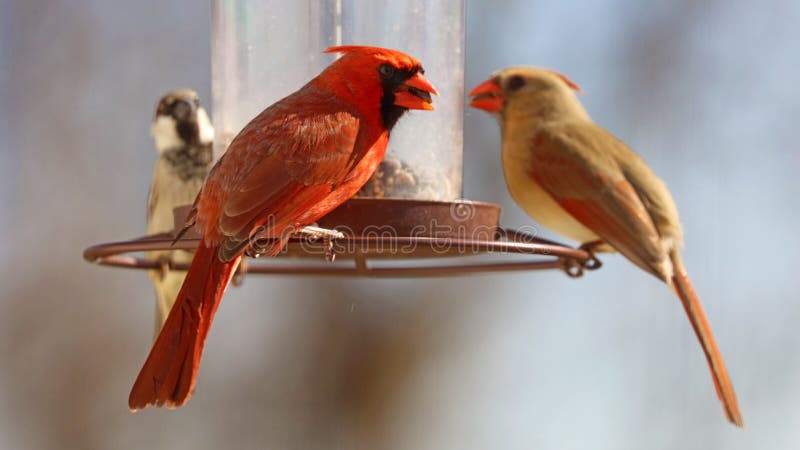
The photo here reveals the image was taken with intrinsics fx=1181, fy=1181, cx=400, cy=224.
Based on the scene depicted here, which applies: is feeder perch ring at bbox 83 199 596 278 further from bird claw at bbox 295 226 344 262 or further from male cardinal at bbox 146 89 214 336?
male cardinal at bbox 146 89 214 336

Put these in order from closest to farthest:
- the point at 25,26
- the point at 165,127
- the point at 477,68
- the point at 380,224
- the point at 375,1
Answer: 1. the point at 380,224
2. the point at 375,1
3. the point at 165,127
4. the point at 477,68
5. the point at 25,26

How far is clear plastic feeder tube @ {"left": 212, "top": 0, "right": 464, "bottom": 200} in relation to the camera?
3326mm

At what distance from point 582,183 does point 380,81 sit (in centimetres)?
109

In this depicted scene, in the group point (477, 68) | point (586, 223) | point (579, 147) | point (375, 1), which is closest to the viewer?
point (375, 1)

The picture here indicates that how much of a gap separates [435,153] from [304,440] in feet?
10.2

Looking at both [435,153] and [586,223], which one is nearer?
[435,153]

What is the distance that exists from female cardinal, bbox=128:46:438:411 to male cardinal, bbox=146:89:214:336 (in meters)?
1.52

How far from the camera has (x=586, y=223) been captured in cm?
376

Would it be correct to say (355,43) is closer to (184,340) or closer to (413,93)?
(413,93)

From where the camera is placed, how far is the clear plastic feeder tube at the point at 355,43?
3.33m

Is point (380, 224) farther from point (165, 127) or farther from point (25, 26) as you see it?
point (25, 26)

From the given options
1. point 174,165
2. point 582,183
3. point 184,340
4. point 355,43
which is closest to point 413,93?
point 355,43

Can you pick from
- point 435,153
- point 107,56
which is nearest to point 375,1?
point 435,153

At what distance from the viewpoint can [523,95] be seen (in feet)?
13.5
